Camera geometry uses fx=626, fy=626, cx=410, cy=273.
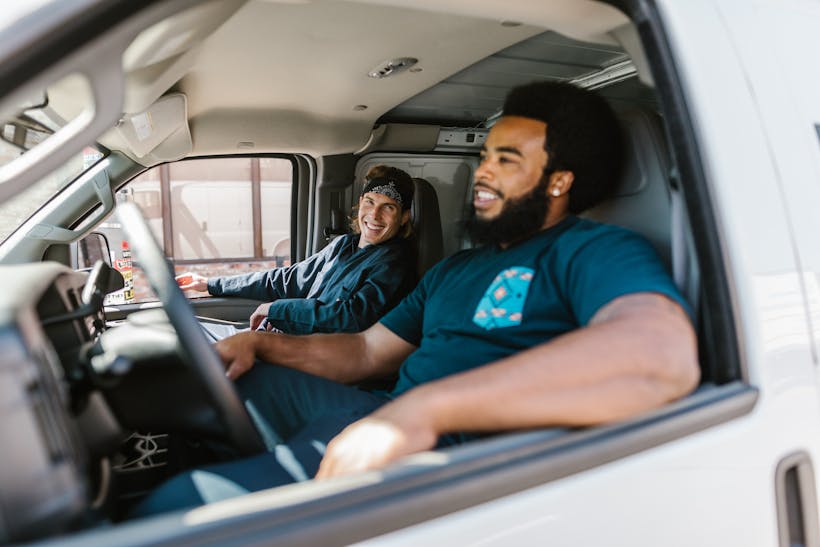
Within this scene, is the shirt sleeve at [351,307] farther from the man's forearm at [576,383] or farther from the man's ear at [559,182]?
the man's forearm at [576,383]

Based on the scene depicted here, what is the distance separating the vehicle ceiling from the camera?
148 cm

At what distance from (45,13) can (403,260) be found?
2.47 m

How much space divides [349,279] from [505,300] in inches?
66.9

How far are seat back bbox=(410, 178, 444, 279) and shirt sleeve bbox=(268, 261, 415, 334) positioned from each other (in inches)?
9.1

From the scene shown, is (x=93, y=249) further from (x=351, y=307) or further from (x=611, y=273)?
(x=611, y=273)

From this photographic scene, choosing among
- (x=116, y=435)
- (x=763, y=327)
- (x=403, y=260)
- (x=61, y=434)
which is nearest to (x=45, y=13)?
(x=61, y=434)

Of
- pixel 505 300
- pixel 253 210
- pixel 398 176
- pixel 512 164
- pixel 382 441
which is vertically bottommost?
pixel 382 441

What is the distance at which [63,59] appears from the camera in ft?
2.55

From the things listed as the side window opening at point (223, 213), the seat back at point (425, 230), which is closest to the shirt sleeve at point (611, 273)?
the seat back at point (425, 230)

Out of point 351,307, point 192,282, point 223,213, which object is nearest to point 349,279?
point 351,307

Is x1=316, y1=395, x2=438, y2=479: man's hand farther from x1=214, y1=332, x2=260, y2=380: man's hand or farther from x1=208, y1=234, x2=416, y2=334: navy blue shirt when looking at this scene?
x1=208, y1=234, x2=416, y2=334: navy blue shirt

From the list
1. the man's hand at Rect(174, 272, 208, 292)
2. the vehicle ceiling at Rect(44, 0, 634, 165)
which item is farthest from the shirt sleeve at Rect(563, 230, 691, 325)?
the man's hand at Rect(174, 272, 208, 292)

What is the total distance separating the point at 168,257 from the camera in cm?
161

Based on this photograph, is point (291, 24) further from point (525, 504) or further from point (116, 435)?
point (525, 504)
